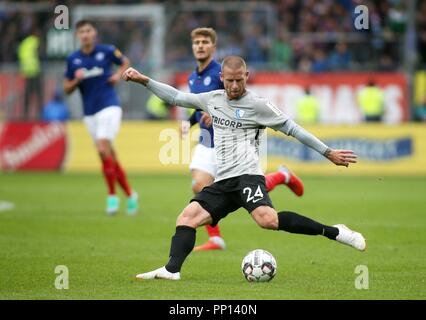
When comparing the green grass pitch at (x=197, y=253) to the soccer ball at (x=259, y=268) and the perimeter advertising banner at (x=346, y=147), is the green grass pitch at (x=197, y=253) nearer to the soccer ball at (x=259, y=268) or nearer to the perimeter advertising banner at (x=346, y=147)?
the soccer ball at (x=259, y=268)

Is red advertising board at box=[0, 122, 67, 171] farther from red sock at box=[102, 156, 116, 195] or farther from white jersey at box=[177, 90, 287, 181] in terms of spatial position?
white jersey at box=[177, 90, 287, 181]

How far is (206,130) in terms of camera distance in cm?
1155

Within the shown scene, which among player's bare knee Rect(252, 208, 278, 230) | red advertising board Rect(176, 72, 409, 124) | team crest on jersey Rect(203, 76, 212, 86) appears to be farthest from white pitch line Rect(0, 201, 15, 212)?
red advertising board Rect(176, 72, 409, 124)

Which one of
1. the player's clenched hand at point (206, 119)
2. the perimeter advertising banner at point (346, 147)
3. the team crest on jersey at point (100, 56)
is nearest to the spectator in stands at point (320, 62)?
the perimeter advertising banner at point (346, 147)

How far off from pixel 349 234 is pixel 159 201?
919 cm

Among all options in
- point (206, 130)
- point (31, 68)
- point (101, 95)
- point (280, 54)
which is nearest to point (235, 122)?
point (206, 130)

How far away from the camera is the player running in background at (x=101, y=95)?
15266 millimetres

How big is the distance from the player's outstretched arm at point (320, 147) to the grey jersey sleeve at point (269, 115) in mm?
56

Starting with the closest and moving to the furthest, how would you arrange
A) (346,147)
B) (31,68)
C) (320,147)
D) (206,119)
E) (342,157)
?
(342,157) < (320,147) < (206,119) < (346,147) < (31,68)

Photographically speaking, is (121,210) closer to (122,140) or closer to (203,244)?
(203,244)

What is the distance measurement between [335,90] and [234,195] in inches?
769

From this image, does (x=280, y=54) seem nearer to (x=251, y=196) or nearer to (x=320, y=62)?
(x=320, y=62)

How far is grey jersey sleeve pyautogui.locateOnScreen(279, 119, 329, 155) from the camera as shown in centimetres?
898

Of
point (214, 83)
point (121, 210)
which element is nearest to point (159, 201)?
point (121, 210)
